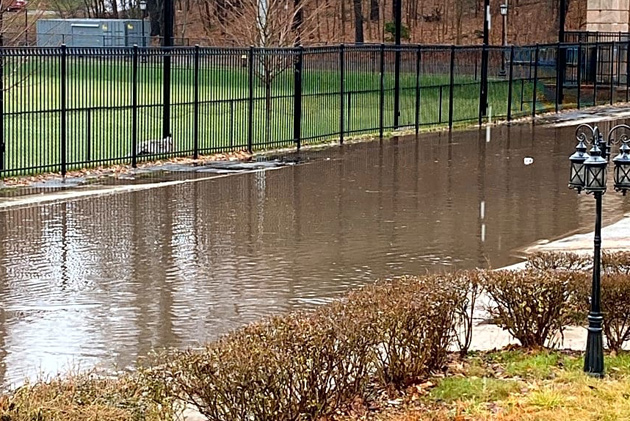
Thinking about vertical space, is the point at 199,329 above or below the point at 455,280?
below

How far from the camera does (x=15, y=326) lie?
1096cm

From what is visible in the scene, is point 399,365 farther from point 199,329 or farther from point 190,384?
point 199,329

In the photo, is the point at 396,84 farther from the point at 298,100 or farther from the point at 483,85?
the point at 483,85

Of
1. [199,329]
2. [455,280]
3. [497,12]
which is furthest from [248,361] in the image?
[497,12]

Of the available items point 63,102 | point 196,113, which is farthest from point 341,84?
point 63,102

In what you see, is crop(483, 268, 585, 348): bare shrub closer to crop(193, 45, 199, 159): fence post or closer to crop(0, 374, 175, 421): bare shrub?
crop(0, 374, 175, 421): bare shrub

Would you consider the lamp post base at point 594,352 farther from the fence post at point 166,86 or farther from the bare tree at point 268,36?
the bare tree at point 268,36

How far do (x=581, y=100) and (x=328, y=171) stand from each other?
78.2 feet

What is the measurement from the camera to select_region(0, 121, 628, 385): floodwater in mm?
10992

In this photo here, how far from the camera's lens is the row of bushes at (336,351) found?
253 inches

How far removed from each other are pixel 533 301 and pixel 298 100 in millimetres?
18306

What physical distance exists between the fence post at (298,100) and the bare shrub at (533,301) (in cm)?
1762

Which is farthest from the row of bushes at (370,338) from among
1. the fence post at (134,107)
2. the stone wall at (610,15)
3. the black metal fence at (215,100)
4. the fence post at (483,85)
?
the stone wall at (610,15)

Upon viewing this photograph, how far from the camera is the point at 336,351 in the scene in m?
7.54
